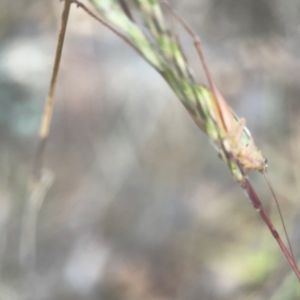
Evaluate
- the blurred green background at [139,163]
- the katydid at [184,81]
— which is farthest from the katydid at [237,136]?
the blurred green background at [139,163]

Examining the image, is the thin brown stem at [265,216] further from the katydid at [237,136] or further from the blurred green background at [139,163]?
the blurred green background at [139,163]

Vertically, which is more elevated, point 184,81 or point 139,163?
point 139,163

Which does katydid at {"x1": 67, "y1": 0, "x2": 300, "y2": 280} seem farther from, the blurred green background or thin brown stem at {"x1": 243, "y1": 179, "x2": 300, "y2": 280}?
the blurred green background

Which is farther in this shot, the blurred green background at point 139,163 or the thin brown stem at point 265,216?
the blurred green background at point 139,163

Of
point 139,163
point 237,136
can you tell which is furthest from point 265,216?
point 139,163

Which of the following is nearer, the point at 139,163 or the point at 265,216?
the point at 265,216

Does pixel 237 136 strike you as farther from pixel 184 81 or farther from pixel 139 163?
pixel 139 163

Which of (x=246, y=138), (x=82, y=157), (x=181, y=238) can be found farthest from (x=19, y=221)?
(x=246, y=138)

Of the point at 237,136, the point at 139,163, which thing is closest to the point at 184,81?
the point at 237,136

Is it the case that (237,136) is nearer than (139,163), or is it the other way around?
(237,136)
